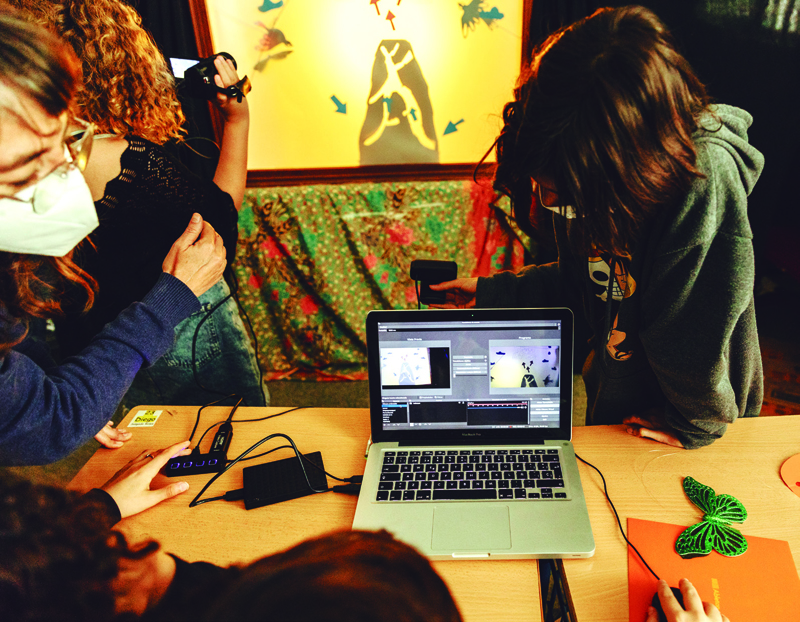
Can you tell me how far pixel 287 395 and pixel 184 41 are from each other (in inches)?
66.5

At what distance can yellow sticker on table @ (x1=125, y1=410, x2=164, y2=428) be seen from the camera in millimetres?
1097

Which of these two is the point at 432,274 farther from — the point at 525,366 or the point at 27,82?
the point at 27,82

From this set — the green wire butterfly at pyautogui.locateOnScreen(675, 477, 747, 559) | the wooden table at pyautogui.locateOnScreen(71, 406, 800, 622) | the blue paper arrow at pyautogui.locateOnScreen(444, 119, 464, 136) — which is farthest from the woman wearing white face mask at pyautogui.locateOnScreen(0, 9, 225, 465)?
the blue paper arrow at pyautogui.locateOnScreen(444, 119, 464, 136)

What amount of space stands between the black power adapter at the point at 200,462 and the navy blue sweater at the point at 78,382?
0.76 feet

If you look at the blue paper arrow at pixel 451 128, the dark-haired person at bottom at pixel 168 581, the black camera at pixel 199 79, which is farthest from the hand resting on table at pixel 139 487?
the blue paper arrow at pixel 451 128

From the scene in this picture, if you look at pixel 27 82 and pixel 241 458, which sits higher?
pixel 27 82

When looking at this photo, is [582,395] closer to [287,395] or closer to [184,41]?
[287,395]

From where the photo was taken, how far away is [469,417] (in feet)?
3.14

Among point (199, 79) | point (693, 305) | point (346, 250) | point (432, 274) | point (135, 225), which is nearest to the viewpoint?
point (693, 305)

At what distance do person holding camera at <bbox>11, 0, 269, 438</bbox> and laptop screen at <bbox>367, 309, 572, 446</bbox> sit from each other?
1.77ft

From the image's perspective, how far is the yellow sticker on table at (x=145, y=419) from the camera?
1.10 meters

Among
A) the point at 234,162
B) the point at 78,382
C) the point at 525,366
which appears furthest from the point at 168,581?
the point at 234,162

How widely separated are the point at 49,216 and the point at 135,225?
333mm

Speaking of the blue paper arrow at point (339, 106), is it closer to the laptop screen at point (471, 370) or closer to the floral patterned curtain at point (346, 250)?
the floral patterned curtain at point (346, 250)
